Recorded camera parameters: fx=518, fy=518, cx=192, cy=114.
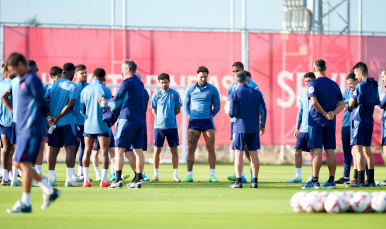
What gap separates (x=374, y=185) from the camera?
1012cm

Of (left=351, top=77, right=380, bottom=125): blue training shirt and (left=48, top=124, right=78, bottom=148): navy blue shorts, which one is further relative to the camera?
(left=351, top=77, right=380, bottom=125): blue training shirt

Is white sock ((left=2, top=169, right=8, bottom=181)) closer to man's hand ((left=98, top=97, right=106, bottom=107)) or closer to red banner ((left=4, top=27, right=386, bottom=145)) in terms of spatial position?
man's hand ((left=98, top=97, right=106, bottom=107))

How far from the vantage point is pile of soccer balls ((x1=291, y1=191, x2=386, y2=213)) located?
6.23m

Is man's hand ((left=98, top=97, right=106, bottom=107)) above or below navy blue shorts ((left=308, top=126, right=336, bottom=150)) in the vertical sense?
above

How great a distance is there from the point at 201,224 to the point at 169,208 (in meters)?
1.30

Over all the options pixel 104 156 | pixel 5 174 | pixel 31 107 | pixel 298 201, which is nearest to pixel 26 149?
pixel 31 107

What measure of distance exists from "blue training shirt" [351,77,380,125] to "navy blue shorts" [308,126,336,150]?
106 centimetres

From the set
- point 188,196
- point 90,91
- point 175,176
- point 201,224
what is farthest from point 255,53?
point 201,224

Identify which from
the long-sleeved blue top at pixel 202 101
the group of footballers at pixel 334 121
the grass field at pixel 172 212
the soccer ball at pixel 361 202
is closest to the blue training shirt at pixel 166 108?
the long-sleeved blue top at pixel 202 101

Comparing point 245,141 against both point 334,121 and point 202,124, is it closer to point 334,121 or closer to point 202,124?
point 334,121

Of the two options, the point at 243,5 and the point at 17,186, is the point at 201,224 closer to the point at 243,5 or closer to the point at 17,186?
the point at 17,186

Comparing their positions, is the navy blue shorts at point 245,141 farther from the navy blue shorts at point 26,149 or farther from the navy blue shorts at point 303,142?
the navy blue shorts at point 26,149

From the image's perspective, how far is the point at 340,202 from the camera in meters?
6.24

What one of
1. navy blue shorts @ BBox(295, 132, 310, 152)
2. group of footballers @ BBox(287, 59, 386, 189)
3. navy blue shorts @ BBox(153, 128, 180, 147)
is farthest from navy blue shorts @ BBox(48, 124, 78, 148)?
navy blue shorts @ BBox(295, 132, 310, 152)
